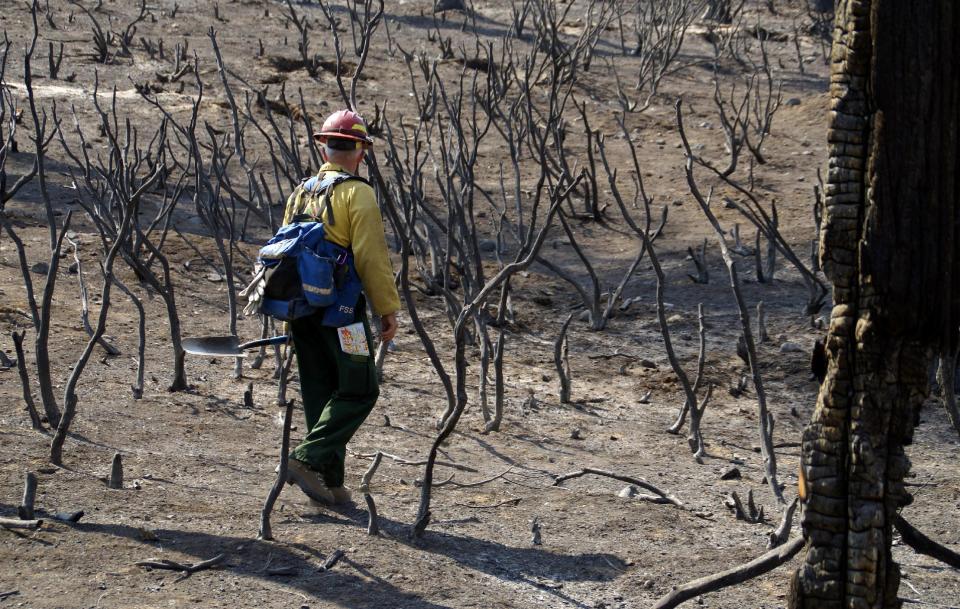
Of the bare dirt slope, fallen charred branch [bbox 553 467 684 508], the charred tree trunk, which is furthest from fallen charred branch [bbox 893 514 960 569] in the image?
fallen charred branch [bbox 553 467 684 508]

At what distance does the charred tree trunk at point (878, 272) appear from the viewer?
7.54 ft

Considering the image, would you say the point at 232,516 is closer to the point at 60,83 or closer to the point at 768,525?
the point at 768,525

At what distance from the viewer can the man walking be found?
3.67m

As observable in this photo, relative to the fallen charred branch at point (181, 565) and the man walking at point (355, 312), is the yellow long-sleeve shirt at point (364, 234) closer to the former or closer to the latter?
the man walking at point (355, 312)

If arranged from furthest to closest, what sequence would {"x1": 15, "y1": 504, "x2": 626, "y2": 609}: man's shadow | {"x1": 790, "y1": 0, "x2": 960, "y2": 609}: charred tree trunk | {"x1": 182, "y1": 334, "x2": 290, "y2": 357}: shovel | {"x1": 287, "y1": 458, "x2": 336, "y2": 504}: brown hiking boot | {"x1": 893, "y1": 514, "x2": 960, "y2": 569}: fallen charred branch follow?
{"x1": 182, "y1": 334, "x2": 290, "y2": 357}: shovel
{"x1": 287, "y1": 458, "x2": 336, "y2": 504}: brown hiking boot
{"x1": 15, "y1": 504, "x2": 626, "y2": 609}: man's shadow
{"x1": 893, "y1": 514, "x2": 960, "y2": 569}: fallen charred branch
{"x1": 790, "y1": 0, "x2": 960, "y2": 609}: charred tree trunk

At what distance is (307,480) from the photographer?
12.3 feet

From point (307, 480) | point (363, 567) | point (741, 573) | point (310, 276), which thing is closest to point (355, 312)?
point (310, 276)

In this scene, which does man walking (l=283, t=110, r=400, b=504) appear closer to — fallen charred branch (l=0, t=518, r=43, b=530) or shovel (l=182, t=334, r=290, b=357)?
shovel (l=182, t=334, r=290, b=357)

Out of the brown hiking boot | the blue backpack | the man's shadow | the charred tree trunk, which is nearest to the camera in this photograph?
the charred tree trunk

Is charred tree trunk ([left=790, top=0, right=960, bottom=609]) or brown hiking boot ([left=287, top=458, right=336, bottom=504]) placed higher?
charred tree trunk ([left=790, top=0, right=960, bottom=609])

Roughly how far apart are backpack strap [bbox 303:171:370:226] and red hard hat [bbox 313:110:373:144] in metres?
0.12

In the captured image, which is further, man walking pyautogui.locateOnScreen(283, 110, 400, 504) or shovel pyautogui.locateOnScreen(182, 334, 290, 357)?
shovel pyautogui.locateOnScreen(182, 334, 290, 357)

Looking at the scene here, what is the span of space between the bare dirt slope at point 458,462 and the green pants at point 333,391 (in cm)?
20

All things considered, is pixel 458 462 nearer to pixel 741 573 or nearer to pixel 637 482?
pixel 637 482
